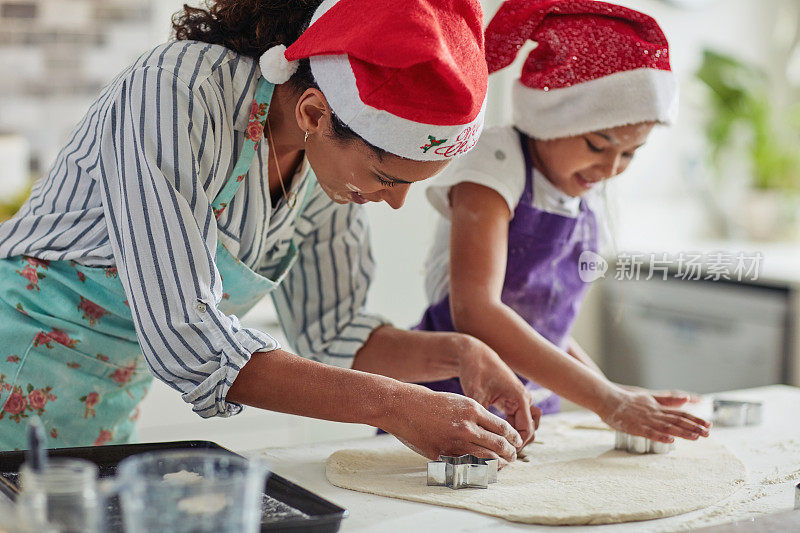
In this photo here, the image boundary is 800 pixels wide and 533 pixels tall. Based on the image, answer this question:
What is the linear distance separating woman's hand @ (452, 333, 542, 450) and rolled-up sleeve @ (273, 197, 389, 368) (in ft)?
0.57

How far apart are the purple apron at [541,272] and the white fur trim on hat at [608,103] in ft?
0.28

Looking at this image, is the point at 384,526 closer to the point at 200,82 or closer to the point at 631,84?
the point at 200,82

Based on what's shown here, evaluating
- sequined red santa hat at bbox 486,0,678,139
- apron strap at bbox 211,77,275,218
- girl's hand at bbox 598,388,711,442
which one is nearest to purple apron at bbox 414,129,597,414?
sequined red santa hat at bbox 486,0,678,139

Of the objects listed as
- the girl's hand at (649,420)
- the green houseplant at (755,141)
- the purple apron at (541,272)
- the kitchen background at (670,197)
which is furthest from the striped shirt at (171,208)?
the green houseplant at (755,141)

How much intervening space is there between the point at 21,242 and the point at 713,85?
250 centimetres

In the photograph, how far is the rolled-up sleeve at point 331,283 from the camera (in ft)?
4.25

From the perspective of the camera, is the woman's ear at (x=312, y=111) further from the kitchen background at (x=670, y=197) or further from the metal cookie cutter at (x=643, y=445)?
the kitchen background at (x=670, y=197)

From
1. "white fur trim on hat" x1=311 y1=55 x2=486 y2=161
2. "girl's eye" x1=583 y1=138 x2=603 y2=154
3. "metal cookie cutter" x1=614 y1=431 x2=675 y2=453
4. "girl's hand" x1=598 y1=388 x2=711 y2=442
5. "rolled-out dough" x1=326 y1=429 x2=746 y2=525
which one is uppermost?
"girl's eye" x1=583 y1=138 x2=603 y2=154

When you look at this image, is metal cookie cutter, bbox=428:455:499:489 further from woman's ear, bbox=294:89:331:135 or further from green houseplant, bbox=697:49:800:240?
green houseplant, bbox=697:49:800:240

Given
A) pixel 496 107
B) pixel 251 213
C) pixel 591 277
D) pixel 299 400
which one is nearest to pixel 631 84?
pixel 591 277

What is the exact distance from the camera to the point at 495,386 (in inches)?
44.8

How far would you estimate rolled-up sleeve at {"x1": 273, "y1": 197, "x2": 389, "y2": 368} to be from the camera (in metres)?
1.29

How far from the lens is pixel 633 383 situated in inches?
117

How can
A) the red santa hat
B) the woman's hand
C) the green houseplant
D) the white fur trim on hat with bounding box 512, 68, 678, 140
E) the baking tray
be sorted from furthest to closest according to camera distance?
1. the green houseplant
2. the white fur trim on hat with bounding box 512, 68, 678, 140
3. the woman's hand
4. the red santa hat
5. the baking tray
